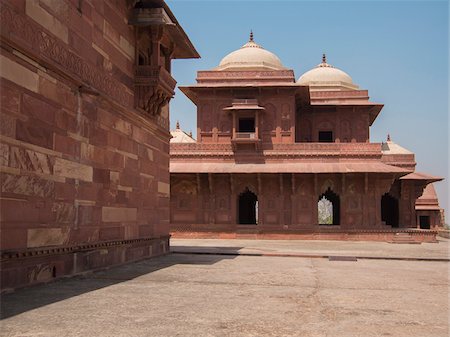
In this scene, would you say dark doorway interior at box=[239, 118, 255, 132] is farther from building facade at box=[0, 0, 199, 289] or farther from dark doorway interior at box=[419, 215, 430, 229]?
dark doorway interior at box=[419, 215, 430, 229]

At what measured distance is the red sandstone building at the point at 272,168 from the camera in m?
22.7

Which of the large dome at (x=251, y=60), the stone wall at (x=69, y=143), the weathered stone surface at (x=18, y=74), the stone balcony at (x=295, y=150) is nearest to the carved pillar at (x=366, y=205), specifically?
the stone balcony at (x=295, y=150)

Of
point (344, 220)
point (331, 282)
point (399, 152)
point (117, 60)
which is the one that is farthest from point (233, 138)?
point (331, 282)

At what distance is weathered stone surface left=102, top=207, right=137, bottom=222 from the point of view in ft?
27.9

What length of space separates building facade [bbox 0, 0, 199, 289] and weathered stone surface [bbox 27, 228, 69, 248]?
1 centimetres

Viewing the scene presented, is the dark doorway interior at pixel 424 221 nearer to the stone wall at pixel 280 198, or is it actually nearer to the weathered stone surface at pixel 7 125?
the stone wall at pixel 280 198

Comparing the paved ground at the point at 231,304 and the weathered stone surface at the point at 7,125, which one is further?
the weathered stone surface at the point at 7,125

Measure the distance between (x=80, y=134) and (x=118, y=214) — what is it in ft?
6.68

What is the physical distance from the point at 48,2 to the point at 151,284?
13.3 ft

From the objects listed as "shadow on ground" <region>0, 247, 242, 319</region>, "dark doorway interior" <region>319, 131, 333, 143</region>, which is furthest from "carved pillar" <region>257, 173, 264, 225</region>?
"shadow on ground" <region>0, 247, 242, 319</region>

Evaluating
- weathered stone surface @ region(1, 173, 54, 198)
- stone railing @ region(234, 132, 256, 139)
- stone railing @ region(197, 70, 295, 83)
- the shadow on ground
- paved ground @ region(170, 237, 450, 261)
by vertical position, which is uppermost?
stone railing @ region(197, 70, 295, 83)

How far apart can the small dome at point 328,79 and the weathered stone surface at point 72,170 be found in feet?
76.1

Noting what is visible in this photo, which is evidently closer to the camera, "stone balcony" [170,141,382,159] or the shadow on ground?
the shadow on ground

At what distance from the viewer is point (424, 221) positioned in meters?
35.5
